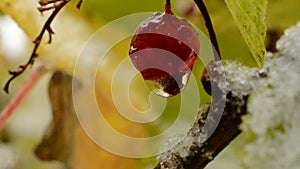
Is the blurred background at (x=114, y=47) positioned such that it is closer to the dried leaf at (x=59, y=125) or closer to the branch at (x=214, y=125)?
the dried leaf at (x=59, y=125)

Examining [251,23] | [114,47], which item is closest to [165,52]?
[251,23]

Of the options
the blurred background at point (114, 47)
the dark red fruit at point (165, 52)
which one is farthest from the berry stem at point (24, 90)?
the dark red fruit at point (165, 52)

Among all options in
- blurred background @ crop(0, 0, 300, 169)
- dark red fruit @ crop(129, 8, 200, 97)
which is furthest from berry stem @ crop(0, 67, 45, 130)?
dark red fruit @ crop(129, 8, 200, 97)

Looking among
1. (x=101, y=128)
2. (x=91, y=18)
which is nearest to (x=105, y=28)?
(x=91, y=18)

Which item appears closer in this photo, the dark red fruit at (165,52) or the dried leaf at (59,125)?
the dark red fruit at (165,52)

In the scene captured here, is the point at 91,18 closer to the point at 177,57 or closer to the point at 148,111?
the point at 148,111

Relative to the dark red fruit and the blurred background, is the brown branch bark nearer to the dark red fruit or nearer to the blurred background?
the dark red fruit

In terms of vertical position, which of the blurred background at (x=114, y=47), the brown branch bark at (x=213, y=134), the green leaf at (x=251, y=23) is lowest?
the blurred background at (x=114, y=47)
